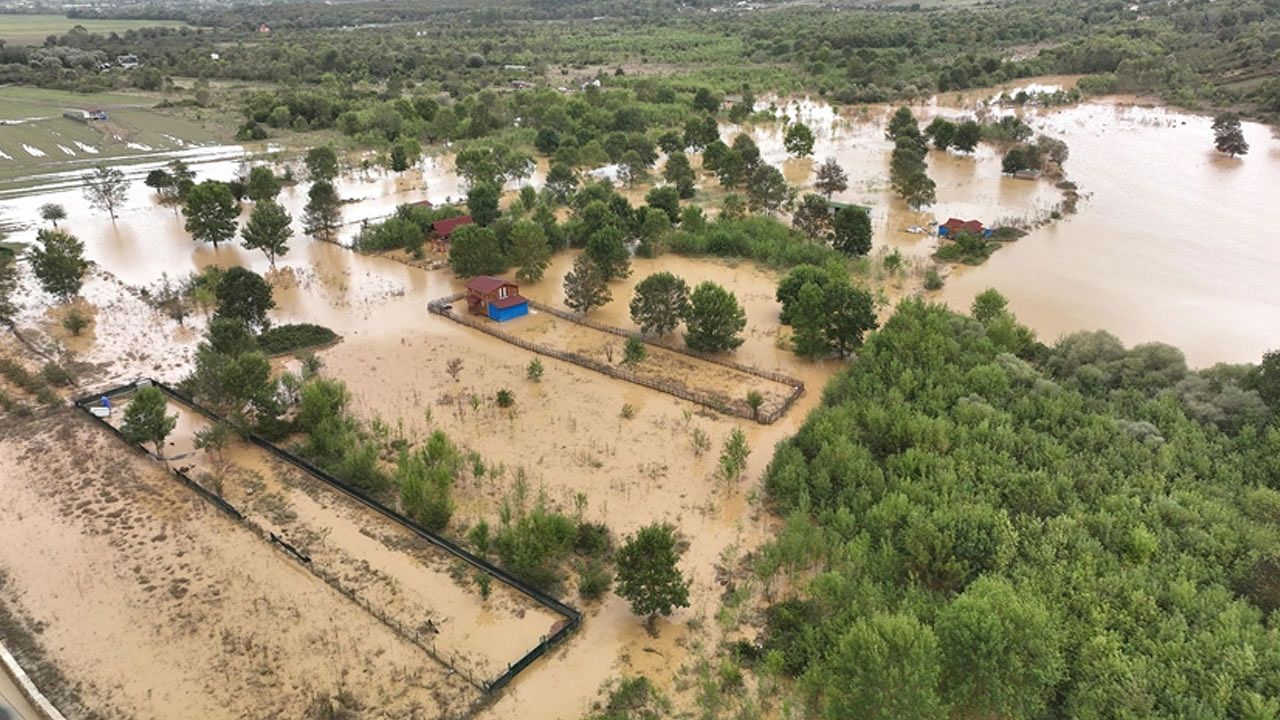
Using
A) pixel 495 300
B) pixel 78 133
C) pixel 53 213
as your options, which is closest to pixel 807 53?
pixel 78 133

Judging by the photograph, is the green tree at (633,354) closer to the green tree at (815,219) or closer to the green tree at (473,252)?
the green tree at (473,252)

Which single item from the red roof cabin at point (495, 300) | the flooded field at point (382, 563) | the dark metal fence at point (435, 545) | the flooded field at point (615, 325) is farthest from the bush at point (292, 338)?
the flooded field at point (382, 563)

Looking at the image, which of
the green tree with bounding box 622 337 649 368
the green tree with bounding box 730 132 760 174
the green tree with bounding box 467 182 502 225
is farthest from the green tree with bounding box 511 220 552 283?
the green tree with bounding box 730 132 760 174

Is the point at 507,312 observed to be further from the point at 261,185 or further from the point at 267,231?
the point at 261,185

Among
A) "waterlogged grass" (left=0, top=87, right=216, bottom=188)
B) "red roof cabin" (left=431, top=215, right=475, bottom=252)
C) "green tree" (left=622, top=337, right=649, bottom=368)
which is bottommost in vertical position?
"green tree" (left=622, top=337, right=649, bottom=368)

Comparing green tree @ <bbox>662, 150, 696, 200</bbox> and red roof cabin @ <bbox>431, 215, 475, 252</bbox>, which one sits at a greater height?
green tree @ <bbox>662, 150, 696, 200</bbox>

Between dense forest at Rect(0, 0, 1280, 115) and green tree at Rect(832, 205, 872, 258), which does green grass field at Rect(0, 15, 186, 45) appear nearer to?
dense forest at Rect(0, 0, 1280, 115)
